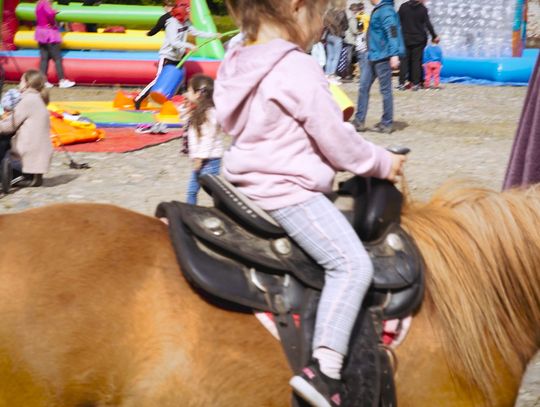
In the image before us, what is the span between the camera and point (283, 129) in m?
2.70

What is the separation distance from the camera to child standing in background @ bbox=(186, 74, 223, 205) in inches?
284

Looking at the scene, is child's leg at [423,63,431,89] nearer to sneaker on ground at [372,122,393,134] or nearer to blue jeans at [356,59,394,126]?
blue jeans at [356,59,394,126]

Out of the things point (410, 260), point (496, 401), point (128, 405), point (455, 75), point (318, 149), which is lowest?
point (455, 75)

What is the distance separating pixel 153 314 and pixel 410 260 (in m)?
0.88

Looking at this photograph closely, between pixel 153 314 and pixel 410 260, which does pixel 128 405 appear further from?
pixel 410 260

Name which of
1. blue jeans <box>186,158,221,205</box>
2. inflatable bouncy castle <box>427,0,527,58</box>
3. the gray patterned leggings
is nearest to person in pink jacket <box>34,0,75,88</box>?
inflatable bouncy castle <box>427,0,527,58</box>

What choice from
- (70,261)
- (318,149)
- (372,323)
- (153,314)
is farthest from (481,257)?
(70,261)

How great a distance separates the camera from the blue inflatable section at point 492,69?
1822cm

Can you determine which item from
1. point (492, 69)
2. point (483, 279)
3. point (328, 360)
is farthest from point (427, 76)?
point (328, 360)

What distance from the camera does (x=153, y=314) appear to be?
8.25 ft

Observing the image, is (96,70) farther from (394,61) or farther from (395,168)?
(395,168)

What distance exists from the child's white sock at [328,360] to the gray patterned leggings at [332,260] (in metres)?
0.02

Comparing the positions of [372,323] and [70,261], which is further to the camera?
[372,323]

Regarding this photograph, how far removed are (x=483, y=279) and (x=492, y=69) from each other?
16.3 meters
